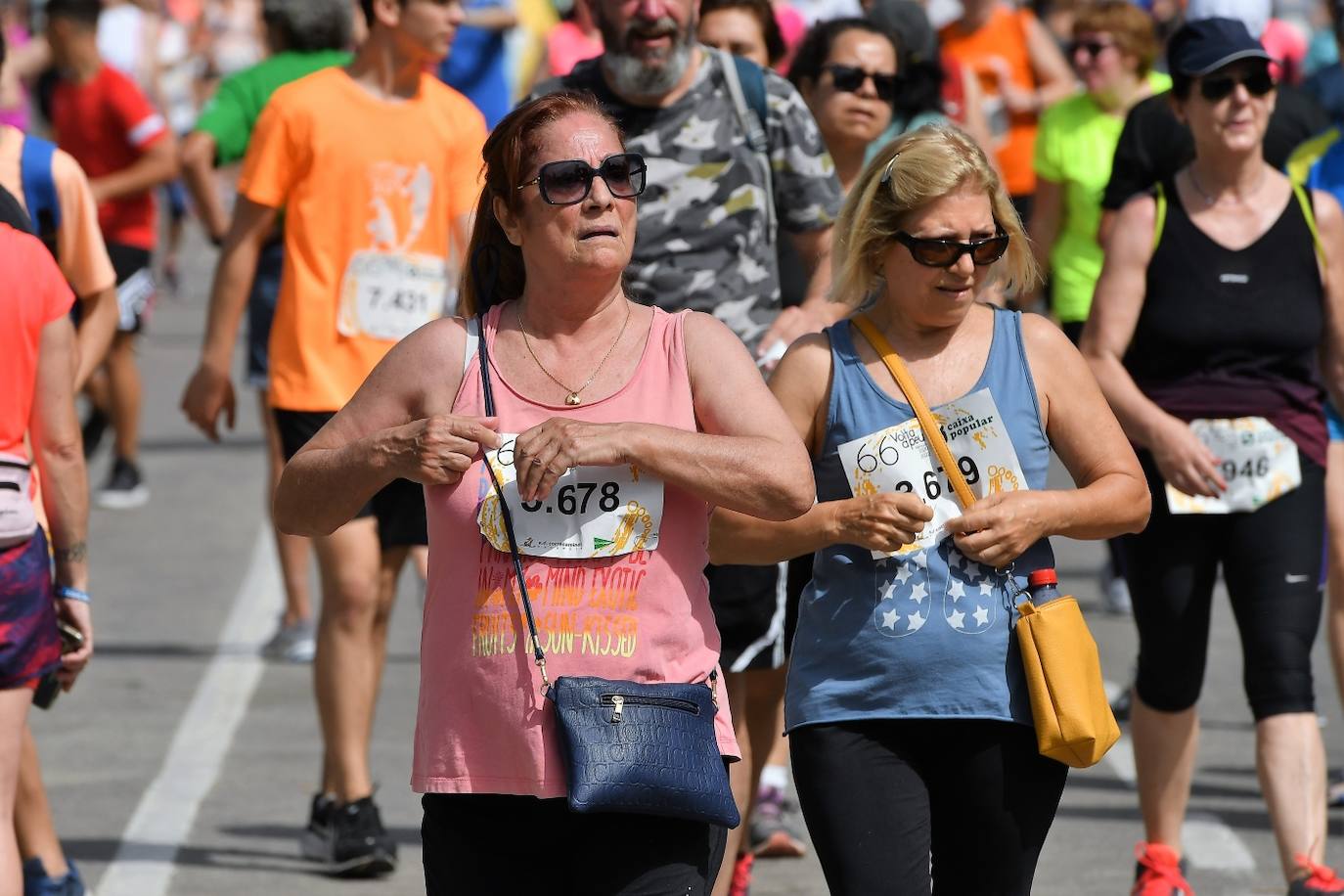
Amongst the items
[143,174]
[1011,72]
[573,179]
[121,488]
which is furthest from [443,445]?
[121,488]

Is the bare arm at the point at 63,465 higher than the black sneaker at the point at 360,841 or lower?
higher

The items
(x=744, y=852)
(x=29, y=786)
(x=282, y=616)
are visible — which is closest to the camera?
(x=29, y=786)

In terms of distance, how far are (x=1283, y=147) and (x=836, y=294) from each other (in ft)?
10.2

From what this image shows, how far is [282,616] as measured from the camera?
29.9ft

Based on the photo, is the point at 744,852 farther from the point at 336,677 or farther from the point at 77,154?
the point at 77,154

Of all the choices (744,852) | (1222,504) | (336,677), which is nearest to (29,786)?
(336,677)

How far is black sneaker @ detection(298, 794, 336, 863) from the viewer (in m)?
6.28

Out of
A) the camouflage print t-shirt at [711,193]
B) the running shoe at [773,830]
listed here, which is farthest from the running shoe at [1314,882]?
the camouflage print t-shirt at [711,193]

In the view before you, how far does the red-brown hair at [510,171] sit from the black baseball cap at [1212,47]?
217 cm

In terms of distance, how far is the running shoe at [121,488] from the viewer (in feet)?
39.9

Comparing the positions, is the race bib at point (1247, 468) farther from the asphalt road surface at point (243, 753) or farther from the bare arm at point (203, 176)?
the bare arm at point (203, 176)

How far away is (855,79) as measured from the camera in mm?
6387

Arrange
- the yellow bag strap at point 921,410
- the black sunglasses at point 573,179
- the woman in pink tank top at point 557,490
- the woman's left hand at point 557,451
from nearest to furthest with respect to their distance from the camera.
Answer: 1. the woman's left hand at point 557,451
2. the woman in pink tank top at point 557,490
3. the black sunglasses at point 573,179
4. the yellow bag strap at point 921,410

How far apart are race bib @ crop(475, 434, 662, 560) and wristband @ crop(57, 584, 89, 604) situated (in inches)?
59.7
